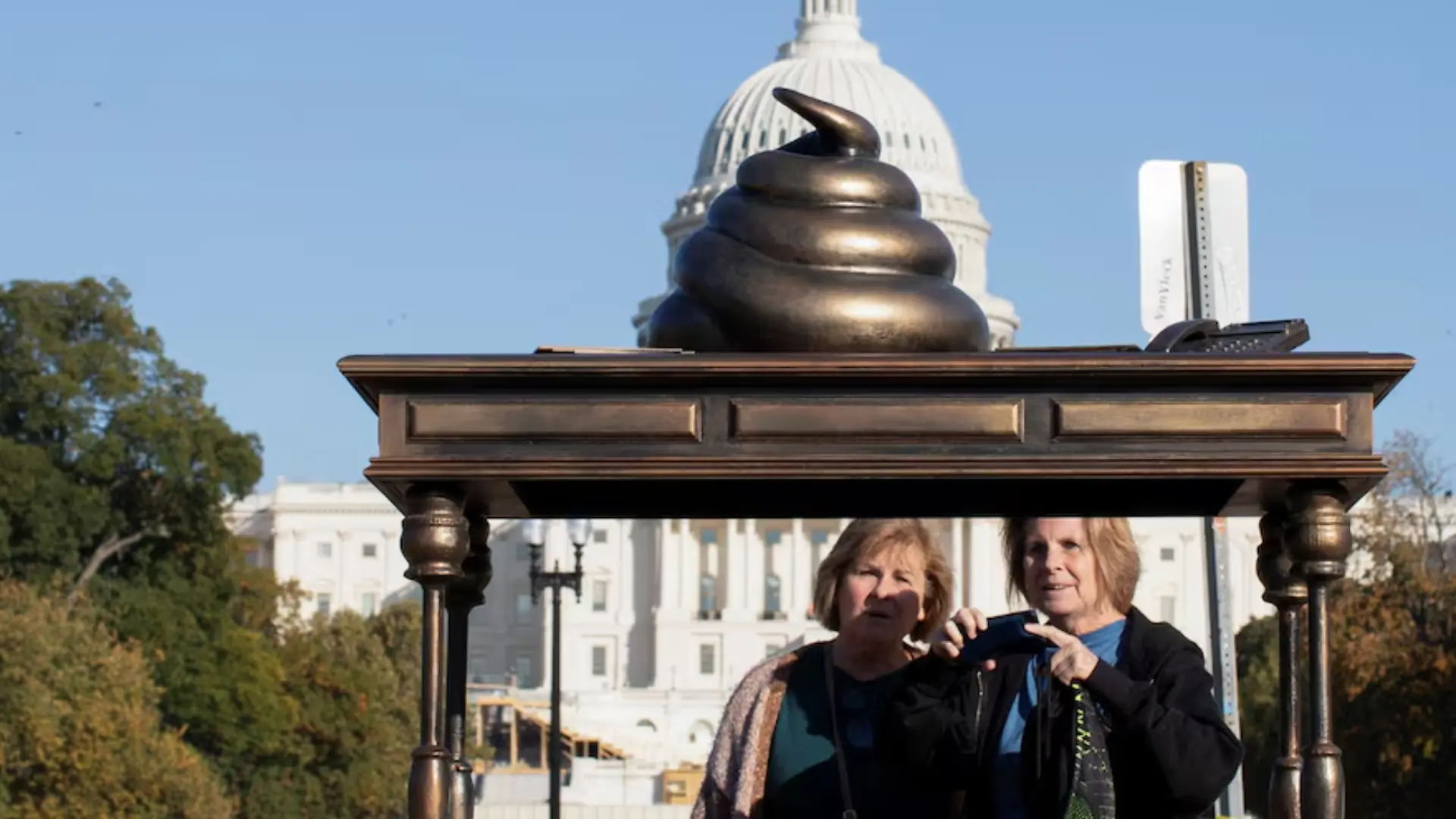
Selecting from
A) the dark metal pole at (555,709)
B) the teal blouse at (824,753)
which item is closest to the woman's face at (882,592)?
the teal blouse at (824,753)

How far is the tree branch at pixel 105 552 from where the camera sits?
230 ft

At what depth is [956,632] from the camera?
7.89 m

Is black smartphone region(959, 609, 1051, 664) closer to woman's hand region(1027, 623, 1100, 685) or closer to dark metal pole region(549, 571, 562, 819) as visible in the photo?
woman's hand region(1027, 623, 1100, 685)

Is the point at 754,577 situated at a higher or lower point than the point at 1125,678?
higher

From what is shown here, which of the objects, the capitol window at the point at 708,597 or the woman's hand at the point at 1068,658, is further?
the capitol window at the point at 708,597

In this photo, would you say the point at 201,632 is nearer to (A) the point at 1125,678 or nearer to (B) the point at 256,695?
(B) the point at 256,695

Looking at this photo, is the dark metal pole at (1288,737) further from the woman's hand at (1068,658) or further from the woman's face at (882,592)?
the woman's face at (882,592)

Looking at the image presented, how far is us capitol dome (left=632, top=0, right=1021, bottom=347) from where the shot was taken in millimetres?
144000

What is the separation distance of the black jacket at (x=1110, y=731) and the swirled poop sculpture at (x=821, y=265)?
82 centimetres

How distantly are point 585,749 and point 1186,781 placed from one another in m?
104

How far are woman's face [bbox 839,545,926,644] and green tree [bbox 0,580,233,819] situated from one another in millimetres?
42706

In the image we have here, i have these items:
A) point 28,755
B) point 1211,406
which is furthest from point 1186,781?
point 28,755

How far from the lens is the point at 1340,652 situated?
157ft

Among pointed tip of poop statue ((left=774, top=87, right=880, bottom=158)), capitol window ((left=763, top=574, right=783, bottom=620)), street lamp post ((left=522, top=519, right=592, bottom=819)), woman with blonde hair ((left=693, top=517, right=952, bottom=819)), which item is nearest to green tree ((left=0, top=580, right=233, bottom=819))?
street lamp post ((left=522, top=519, right=592, bottom=819))
